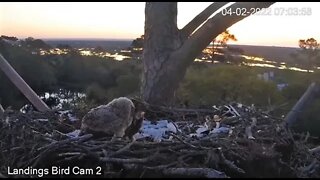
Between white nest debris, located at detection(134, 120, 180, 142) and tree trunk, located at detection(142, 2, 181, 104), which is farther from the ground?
tree trunk, located at detection(142, 2, 181, 104)

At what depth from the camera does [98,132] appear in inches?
117

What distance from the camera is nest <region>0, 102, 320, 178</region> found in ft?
7.80

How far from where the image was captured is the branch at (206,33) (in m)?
3.83

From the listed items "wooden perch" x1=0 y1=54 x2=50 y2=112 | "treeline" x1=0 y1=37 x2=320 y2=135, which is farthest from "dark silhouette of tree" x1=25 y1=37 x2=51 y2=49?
"wooden perch" x1=0 y1=54 x2=50 y2=112

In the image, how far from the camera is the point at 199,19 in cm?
417

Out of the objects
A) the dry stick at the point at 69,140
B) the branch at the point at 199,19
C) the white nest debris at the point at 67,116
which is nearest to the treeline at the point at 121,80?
the branch at the point at 199,19

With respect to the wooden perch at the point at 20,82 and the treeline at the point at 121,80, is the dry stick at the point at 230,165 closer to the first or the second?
the wooden perch at the point at 20,82

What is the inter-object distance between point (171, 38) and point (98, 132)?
1.54 m

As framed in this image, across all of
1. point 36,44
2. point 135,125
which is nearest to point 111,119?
point 135,125

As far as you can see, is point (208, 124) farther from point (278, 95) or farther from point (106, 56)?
point (106, 56)

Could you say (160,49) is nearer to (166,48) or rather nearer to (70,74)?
(166,48)

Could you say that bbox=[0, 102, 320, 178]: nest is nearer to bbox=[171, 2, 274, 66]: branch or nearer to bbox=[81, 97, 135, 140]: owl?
bbox=[81, 97, 135, 140]: owl

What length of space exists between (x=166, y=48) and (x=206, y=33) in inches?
16.0

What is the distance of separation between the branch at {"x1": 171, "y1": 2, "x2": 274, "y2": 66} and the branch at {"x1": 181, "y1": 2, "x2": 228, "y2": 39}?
10 cm
